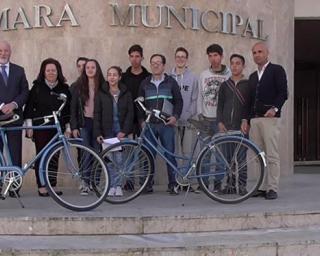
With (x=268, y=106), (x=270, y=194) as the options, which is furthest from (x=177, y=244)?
(x=268, y=106)

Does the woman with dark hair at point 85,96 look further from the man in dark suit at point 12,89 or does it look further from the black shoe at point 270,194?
the black shoe at point 270,194

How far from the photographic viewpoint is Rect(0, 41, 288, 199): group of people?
7.84m

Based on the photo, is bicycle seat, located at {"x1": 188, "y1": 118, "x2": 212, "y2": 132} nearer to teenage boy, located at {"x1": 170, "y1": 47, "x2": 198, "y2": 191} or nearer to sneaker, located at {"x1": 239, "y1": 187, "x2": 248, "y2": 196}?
teenage boy, located at {"x1": 170, "y1": 47, "x2": 198, "y2": 191}

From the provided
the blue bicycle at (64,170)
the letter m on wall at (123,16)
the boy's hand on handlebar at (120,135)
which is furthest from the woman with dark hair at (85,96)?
the letter m on wall at (123,16)

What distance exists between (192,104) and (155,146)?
1136 mm

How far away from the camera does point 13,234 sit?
6.54 m

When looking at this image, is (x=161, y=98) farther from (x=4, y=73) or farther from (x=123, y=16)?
(x=4, y=73)

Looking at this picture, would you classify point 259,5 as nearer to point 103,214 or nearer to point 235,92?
point 235,92

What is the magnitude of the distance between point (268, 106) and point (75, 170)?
96.6 inches

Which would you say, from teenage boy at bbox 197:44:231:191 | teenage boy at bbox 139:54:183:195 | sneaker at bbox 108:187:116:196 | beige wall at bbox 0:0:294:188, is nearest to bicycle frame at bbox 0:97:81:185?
sneaker at bbox 108:187:116:196

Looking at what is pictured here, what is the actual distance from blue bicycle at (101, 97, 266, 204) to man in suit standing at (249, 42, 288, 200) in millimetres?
312

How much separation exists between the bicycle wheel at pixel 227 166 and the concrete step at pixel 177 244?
94 centimetres

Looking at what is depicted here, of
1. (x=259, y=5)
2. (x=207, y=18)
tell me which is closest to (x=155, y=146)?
(x=207, y=18)

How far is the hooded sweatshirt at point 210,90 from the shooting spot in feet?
28.4
